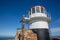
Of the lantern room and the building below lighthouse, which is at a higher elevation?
the lantern room

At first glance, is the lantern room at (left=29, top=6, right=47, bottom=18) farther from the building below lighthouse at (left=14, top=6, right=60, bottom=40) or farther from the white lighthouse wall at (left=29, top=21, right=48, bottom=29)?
the white lighthouse wall at (left=29, top=21, right=48, bottom=29)

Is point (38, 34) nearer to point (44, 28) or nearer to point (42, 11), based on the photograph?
point (44, 28)

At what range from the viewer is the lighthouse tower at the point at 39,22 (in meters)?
17.8

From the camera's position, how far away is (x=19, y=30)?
60.5ft

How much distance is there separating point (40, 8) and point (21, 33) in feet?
17.2

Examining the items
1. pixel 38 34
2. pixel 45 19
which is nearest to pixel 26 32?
pixel 38 34

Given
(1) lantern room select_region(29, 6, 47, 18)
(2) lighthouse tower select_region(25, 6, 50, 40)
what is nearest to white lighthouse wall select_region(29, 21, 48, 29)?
(2) lighthouse tower select_region(25, 6, 50, 40)

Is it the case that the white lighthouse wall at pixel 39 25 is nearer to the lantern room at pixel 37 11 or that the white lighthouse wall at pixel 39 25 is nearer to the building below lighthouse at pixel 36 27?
the building below lighthouse at pixel 36 27

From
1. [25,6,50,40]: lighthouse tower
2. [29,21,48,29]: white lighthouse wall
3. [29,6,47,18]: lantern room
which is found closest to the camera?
[25,6,50,40]: lighthouse tower

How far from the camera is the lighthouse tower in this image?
17.8m

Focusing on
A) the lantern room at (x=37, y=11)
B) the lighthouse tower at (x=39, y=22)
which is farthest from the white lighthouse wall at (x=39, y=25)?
the lantern room at (x=37, y=11)

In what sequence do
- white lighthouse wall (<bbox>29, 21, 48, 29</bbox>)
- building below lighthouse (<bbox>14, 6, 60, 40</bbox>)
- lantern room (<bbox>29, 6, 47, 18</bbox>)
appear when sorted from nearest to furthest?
building below lighthouse (<bbox>14, 6, 60, 40</bbox>)
white lighthouse wall (<bbox>29, 21, 48, 29</bbox>)
lantern room (<bbox>29, 6, 47, 18</bbox>)

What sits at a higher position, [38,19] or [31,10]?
[31,10]

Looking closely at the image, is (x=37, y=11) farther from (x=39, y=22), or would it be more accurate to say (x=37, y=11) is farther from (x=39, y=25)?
(x=39, y=25)
